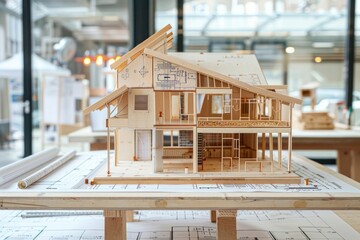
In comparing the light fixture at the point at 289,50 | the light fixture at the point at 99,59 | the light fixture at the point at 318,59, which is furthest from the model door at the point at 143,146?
the light fixture at the point at 318,59

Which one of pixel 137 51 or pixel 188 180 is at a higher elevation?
pixel 137 51

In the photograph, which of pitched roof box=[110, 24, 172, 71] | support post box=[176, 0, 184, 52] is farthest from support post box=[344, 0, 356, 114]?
pitched roof box=[110, 24, 172, 71]

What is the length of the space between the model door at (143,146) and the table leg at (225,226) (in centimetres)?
59

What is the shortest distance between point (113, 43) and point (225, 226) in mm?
3325

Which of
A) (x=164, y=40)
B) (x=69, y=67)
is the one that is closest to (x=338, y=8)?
(x=69, y=67)

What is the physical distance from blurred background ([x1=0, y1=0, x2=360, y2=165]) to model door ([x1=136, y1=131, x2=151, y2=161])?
2.42 meters

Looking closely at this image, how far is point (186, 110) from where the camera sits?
6.18 ft

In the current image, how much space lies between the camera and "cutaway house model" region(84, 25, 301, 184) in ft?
5.24

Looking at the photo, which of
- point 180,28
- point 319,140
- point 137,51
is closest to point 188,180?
point 137,51

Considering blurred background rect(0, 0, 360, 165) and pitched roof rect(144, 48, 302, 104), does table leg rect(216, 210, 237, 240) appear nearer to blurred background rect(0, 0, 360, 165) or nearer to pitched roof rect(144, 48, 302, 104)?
pitched roof rect(144, 48, 302, 104)

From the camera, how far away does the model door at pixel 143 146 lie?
6.25ft

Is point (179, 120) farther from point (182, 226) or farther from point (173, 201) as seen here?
point (182, 226)

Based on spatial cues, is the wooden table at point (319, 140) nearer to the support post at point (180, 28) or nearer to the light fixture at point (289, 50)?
the light fixture at point (289, 50)

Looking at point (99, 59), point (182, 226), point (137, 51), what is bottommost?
point (182, 226)
